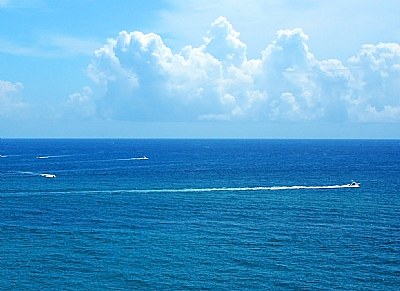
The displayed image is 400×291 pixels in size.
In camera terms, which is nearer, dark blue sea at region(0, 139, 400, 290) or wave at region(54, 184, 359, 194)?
dark blue sea at region(0, 139, 400, 290)

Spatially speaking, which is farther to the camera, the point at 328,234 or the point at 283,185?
the point at 283,185

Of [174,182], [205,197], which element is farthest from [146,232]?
[174,182]

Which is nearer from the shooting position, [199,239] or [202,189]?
[199,239]

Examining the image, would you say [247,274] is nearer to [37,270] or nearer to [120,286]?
[120,286]

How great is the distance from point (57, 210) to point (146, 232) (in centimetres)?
3389

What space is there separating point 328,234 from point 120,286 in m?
45.9

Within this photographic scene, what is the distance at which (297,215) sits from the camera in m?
121

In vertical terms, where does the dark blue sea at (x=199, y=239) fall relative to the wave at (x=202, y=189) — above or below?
below

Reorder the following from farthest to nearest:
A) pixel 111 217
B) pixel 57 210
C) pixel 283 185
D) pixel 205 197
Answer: pixel 283 185
pixel 205 197
pixel 57 210
pixel 111 217

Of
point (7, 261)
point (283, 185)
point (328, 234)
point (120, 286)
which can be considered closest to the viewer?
point (120, 286)

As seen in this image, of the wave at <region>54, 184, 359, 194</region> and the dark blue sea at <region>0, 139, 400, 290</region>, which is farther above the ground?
the wave at <region>54, 184, 359, 194</region>

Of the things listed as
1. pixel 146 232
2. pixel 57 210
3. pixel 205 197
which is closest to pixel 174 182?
pixel 205 197

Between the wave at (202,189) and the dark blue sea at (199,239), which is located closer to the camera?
the dark blue sea at (199,239)

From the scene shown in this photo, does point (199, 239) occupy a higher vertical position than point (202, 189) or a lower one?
lower
